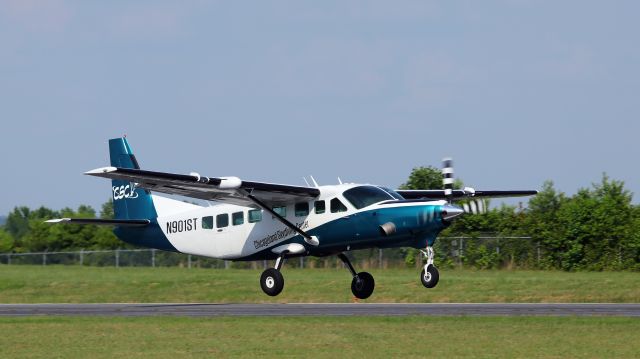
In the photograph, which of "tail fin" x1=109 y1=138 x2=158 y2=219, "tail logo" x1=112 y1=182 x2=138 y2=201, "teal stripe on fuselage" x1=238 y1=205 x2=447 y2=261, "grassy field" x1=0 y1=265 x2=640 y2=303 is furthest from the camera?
"grassy field" x1=0 y1=265 x2=640 y2=303

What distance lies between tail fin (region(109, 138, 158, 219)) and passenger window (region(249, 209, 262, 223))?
488 cm

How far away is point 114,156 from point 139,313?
6.08 meters

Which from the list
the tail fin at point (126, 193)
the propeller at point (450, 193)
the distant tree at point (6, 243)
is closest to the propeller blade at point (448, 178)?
the propeller at point (450, 193)

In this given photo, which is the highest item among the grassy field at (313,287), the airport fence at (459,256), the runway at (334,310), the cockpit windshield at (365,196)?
the cockpit windshield at (365,196)

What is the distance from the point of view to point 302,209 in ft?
109

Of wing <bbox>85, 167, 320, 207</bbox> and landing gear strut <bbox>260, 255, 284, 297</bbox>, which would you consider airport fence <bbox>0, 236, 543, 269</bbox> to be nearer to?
landing gear strut <bbox>260, 255, 284, 297</bbox>

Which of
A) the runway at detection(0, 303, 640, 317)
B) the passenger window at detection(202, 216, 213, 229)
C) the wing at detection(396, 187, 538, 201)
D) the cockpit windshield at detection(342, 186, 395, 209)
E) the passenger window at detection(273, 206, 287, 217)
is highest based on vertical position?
the wing at detection(396, 187, 538, 201)

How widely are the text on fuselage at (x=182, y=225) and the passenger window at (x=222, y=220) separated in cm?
105

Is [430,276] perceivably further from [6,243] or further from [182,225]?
[6,243]

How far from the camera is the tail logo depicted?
38.9 meters

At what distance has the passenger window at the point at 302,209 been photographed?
33.2m

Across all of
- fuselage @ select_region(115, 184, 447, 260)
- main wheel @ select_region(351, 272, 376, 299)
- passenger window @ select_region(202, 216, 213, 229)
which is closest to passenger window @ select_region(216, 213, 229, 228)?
fuselage @ select_region(115, 184, 447, 260)

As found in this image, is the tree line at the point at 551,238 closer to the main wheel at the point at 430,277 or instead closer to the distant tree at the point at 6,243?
the main wheel at the point at 430,277

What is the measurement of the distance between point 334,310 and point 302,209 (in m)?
4.79
